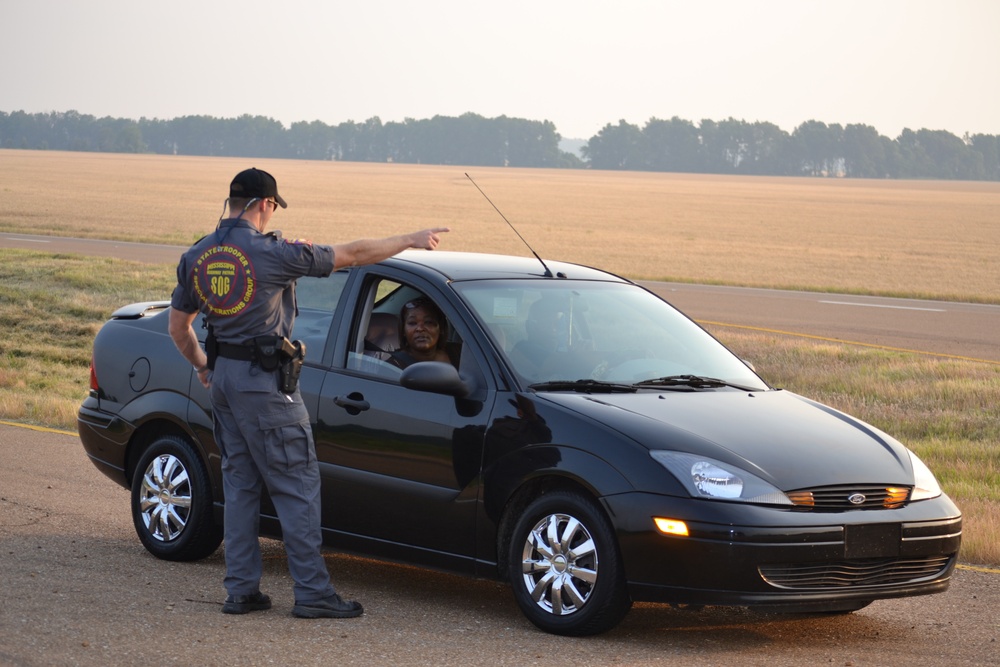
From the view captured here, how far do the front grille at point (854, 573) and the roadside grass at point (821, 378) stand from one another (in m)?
2.01

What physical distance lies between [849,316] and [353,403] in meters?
19.5

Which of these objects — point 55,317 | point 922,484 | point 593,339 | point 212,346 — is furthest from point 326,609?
point 55,317

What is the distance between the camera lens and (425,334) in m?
6.53

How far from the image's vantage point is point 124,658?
5098 millimetres

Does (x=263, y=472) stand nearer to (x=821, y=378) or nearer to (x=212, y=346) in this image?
(x=212, y=346)

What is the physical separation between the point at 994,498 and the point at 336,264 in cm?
538

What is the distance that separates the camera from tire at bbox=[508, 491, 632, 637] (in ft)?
17.7

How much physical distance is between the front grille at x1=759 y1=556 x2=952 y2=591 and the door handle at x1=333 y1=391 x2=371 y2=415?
1966mm

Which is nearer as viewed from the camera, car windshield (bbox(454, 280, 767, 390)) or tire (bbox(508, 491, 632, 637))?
tire (bbox(508, 491, 632, 637))

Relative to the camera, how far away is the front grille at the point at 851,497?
5.35m

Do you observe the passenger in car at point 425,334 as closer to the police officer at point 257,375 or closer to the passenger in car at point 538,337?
the passenger in car at point 538,337

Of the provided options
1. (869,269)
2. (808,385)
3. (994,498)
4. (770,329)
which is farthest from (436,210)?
(994,498)

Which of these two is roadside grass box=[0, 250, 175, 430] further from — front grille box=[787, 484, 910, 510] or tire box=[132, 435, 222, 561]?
front grille box=[787, 484, 910, 510]

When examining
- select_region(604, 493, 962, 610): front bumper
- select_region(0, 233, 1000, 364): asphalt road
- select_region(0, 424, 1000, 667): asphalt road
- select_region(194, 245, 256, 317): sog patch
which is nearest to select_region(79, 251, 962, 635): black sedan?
select_region(604, 493, 962, 610): front bumper
